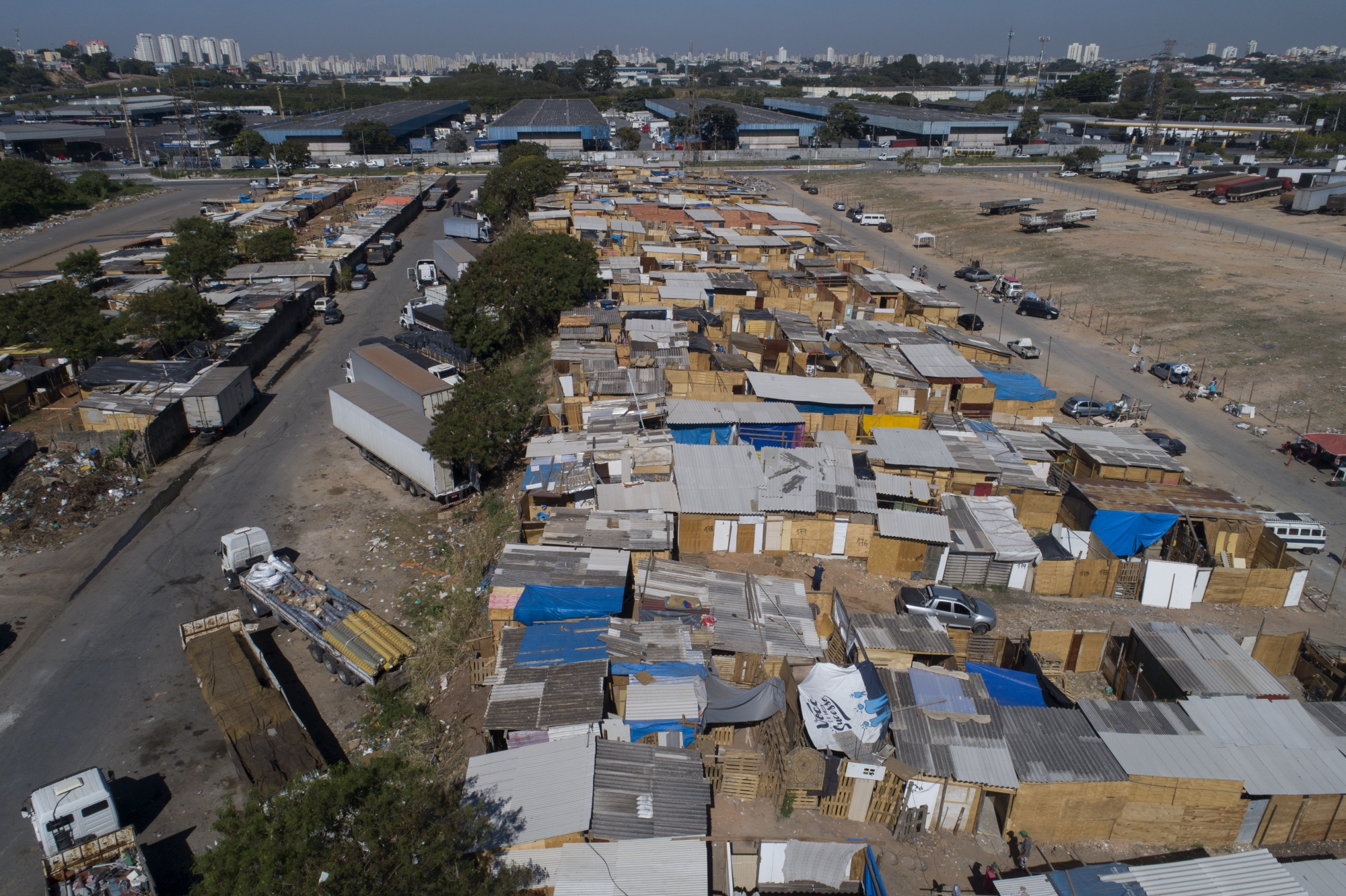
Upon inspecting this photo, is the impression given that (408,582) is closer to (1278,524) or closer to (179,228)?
(1278,524)

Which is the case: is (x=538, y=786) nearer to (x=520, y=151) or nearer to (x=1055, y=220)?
(x=1055, y=220)

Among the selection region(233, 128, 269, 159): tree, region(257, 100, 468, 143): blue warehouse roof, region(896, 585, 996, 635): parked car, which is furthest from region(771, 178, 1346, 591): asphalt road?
region(257, 100, 468, 143): blue warehouse roof

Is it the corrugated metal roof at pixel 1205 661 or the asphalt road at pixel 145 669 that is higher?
the corrugated metal roof at pixel 1205 661

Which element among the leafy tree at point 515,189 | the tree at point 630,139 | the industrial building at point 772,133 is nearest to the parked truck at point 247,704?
the leafy tree at point 515,189

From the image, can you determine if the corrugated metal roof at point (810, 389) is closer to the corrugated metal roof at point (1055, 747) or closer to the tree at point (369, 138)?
the corrugated metal roof at point (1055, 747)

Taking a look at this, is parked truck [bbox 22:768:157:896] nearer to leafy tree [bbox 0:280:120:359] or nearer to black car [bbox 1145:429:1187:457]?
leafy tree [bbox 0:280:120:359]

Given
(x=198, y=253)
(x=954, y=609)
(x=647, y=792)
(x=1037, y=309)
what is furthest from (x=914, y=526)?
(x=198, y=253)
